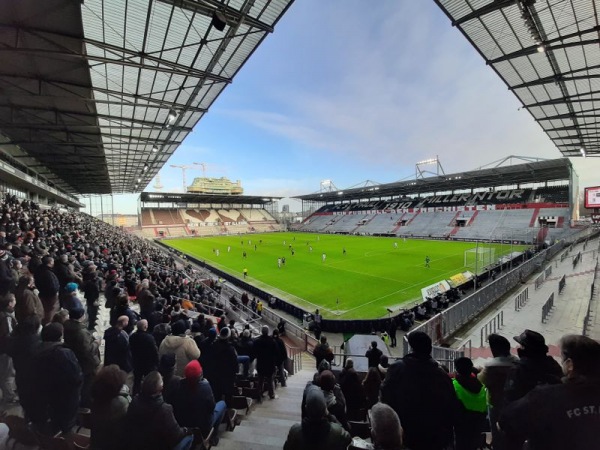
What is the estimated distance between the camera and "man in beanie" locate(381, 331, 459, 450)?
7.57ft

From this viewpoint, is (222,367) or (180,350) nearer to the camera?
(180,350)

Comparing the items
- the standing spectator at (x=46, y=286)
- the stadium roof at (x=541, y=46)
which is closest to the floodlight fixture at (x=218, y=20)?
the stadium roof at (x=541, y=46)

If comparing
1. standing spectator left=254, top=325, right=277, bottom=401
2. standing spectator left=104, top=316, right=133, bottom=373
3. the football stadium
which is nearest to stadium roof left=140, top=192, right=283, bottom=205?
the football stadium

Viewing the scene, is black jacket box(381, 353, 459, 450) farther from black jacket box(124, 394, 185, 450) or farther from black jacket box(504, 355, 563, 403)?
black jacket box(124, 394, 185, 450)

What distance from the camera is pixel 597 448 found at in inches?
59.5

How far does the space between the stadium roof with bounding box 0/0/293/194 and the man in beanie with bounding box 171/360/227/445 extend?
8491mm

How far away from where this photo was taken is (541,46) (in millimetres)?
9727

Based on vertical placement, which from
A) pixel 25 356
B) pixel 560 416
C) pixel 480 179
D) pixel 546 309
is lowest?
pixel 546 309

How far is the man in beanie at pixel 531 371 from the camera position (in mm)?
2393

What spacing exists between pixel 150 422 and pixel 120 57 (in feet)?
38.9

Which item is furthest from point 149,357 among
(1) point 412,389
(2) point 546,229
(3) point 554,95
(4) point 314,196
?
(4) point 314,196

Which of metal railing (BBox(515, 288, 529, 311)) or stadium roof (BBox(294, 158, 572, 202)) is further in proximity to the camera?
stadium roof (BBox(294, 158, 572, 202))

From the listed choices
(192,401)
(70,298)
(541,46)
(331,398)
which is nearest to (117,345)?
(70,298)

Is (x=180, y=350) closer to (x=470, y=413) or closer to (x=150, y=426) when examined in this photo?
(x=150, y=426)
